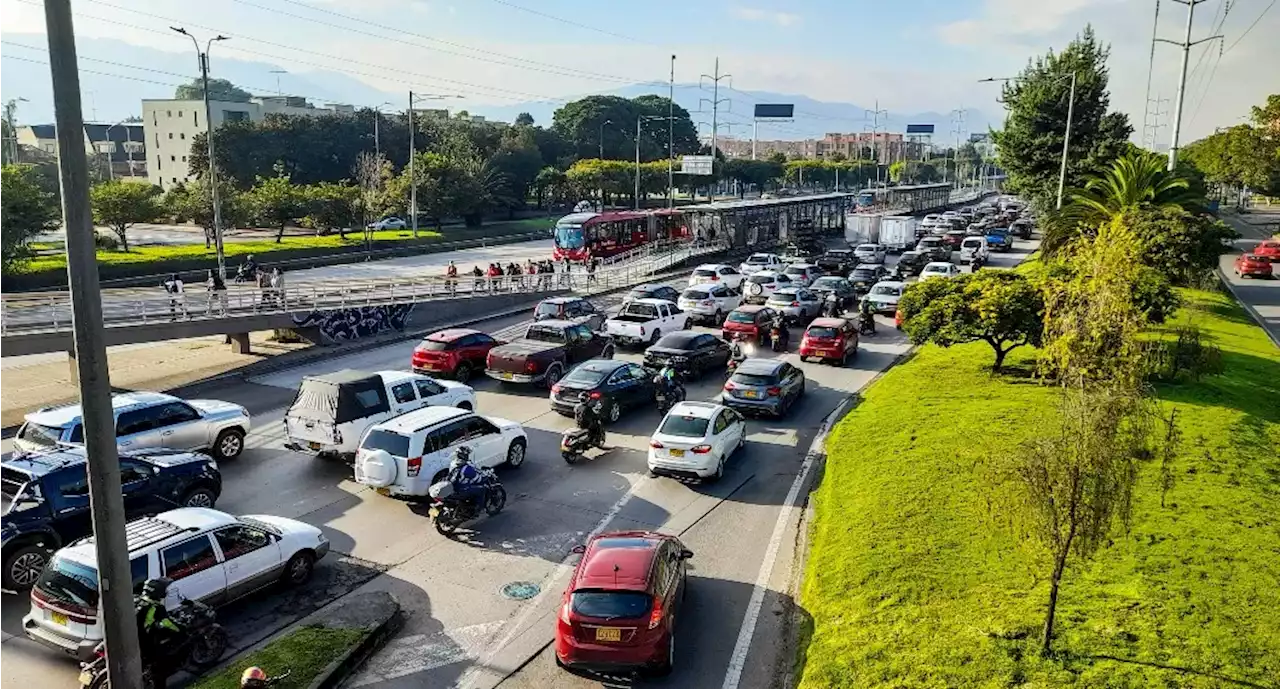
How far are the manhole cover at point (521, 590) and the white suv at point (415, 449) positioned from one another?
3282mm

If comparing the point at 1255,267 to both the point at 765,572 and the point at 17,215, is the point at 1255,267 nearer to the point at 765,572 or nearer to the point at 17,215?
the point at 765,572

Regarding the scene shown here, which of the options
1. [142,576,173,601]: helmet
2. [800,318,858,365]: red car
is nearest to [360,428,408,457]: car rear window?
[142,576,173,601]: helmet

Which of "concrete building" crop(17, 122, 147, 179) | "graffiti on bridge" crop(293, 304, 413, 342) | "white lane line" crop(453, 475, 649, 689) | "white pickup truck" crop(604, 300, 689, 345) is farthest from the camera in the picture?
"concrete building" crop(17, 122, 147, 179)

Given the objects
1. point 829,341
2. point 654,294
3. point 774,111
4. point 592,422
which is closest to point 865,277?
point 654,294

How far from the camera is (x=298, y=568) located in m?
12.6

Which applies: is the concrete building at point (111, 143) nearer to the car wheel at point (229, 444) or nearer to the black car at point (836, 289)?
the black car at point (836, 289)

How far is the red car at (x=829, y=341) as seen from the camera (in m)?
27.2

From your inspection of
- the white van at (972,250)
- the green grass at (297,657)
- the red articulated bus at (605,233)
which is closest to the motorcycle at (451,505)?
the green grass at (297,657)

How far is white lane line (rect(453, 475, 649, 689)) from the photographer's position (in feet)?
34.5

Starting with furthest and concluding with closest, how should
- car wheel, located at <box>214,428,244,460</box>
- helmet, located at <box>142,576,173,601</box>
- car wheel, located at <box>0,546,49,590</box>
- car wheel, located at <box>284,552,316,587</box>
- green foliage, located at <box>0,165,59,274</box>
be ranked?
green foliage, located at <box>0,165,59,274</box> < car wheel, located at <box>214,428,244,460</box> < car wheel, located at <box>284,552,316,587</box> < car wheel, located at <box>0,546,49,590</box> < helmet, located at <box>142,576,173,601</box>

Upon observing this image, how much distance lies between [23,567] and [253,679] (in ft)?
17.7

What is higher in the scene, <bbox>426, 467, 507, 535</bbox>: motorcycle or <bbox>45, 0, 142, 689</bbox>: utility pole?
<bbox>45, 0, 142, 689</bbox>: utility pole

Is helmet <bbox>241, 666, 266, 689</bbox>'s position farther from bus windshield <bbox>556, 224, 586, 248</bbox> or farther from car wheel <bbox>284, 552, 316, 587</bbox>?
bus windshield <bbox>556, 224, 586, 248</bbox>

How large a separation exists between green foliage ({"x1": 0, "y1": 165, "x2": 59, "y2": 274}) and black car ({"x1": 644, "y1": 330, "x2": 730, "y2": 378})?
28061mm
